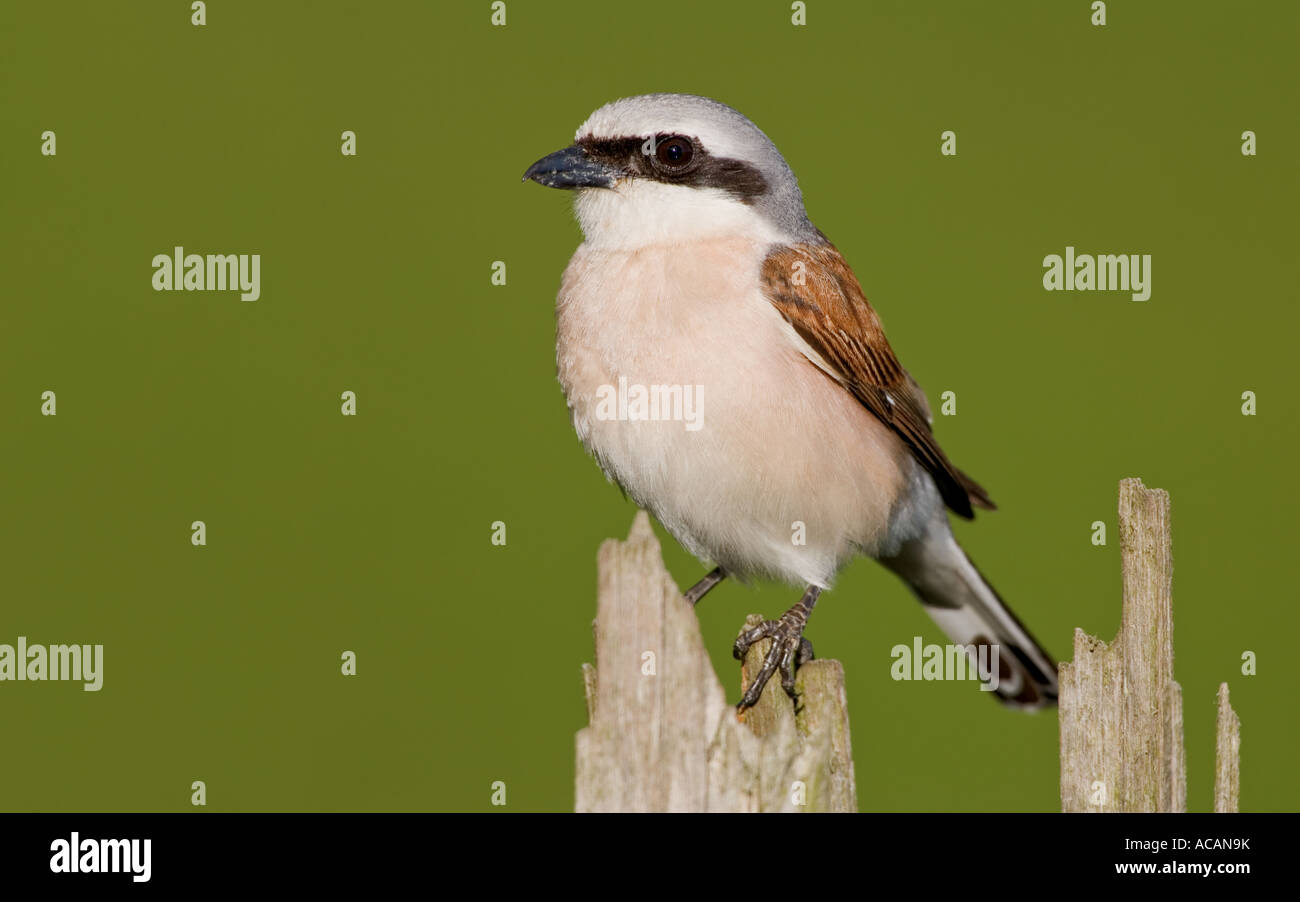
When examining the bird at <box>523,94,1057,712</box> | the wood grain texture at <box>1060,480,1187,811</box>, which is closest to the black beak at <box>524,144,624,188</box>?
the bird at <box>523,94,1057,712</box>

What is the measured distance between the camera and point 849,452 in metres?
4.50

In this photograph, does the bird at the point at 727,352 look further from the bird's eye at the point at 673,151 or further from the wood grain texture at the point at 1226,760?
the wood grain texture at the point at 1226,760

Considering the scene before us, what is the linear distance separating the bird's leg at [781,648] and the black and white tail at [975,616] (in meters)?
1.17

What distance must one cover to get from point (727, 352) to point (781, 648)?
91cm

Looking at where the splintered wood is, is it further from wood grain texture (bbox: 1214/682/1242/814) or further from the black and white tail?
the black and white tail

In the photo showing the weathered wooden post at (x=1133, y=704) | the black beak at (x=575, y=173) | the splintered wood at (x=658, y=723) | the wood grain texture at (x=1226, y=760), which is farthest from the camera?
the black beak at (x=575, y=173)

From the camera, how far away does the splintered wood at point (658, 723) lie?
9.45 ft

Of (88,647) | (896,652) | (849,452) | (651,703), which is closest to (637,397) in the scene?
(849,452)

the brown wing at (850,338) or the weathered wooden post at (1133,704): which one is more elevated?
the brown wing at (850,338)

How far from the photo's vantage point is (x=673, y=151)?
4363mm

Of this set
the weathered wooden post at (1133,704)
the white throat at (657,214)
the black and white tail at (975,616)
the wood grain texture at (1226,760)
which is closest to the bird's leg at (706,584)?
the black and white tail at (975,616)

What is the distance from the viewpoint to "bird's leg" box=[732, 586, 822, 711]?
374 cm

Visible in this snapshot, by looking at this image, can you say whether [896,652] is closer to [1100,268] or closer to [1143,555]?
[1100,268]

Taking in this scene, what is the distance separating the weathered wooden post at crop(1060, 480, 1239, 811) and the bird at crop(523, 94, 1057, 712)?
3.11ft
